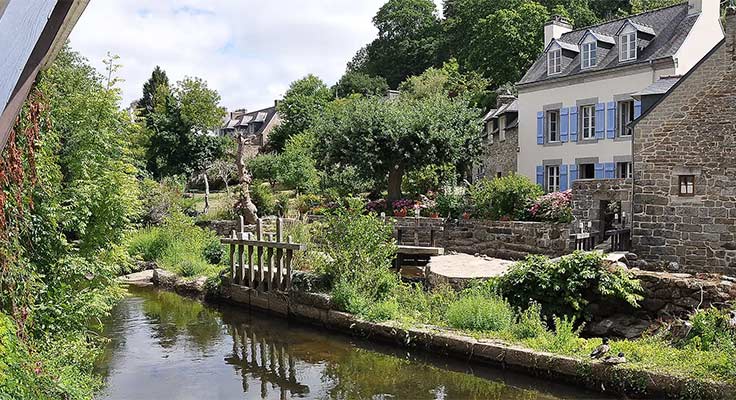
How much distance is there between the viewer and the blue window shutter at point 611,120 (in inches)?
867

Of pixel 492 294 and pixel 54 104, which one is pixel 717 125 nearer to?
pixel 492 294

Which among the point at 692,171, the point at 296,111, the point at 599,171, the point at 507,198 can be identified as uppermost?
the point at 296,111

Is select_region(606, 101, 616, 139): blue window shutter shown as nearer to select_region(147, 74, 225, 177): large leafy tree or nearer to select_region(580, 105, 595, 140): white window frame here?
select_region(580, 105, 595, 140): white window frame

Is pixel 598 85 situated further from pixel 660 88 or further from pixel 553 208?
pixel 660 88

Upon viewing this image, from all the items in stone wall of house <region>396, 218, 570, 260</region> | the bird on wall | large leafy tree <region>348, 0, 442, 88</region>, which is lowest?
the bird on wall

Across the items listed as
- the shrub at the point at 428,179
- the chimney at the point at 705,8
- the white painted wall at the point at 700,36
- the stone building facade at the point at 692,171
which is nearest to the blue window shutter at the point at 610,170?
the white painted wall at the point at 700,36

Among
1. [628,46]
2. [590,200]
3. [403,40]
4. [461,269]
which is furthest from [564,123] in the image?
[403,40]

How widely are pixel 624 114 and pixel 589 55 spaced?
2.69m

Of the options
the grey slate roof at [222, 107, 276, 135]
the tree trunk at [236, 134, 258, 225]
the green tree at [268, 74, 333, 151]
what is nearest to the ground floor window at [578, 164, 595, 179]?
the tree trunk at [236, 134, 258, 225]

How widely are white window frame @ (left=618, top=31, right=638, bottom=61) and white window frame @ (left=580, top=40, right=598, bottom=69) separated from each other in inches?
38.0

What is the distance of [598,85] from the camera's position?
22.6 m

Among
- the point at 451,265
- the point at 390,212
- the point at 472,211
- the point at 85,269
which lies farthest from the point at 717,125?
the point at 85,269

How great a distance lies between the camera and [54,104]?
22.5ft

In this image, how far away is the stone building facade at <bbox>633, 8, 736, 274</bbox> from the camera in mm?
13391
